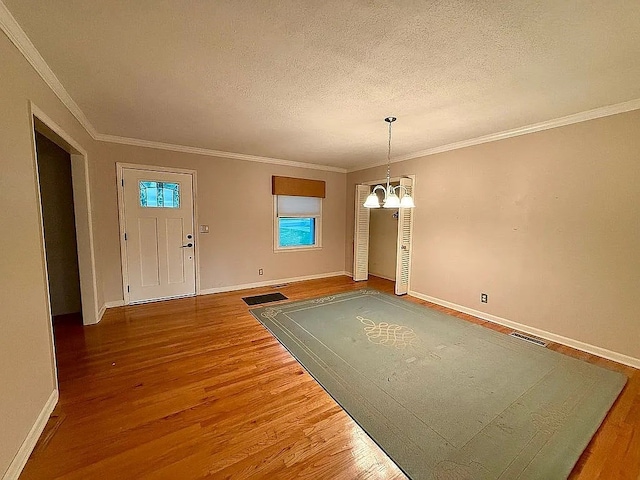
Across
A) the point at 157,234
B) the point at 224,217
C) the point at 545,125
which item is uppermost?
the point at 545,125

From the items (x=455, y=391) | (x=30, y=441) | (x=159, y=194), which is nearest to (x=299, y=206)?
(x=159, y=194)

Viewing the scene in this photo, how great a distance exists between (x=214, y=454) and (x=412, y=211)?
4.20m

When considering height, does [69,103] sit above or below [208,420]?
above

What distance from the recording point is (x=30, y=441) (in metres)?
1.56

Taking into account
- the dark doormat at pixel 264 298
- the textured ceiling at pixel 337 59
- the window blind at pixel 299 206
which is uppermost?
the textured ceiling at pixel 337 59

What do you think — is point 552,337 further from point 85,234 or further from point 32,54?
point 85,234

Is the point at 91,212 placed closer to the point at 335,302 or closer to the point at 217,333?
the point at 217,333

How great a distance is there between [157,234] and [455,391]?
4367 mm

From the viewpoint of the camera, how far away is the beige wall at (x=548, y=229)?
8.50ft

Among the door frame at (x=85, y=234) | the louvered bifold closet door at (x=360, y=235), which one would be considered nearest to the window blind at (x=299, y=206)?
the louvered bifold closet door at (x=360, y=235)

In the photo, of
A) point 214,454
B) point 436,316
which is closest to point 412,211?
point 436,316

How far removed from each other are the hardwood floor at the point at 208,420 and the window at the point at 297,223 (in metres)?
2.72

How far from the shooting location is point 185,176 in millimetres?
4332

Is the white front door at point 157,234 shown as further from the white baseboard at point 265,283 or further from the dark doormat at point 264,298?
the dark doormat at point 264,298
